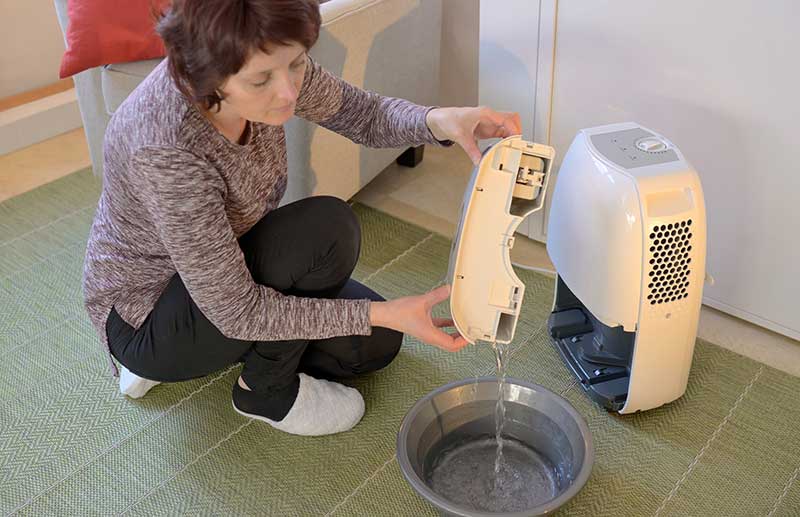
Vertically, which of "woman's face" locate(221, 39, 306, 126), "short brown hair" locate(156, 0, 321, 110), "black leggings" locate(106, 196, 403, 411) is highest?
"short brown hair" locate(156, 0, 321, 110)

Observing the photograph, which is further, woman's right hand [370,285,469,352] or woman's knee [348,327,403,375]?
woman's knee [348,327,403,375]

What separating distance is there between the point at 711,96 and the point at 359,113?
2.12 ft

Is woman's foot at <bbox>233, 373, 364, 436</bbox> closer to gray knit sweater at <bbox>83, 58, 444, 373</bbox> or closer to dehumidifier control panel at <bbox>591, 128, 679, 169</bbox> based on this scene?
gray knit sweater at <bbox>83, 58, 444, 373</bbox>

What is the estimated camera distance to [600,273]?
4.80ft

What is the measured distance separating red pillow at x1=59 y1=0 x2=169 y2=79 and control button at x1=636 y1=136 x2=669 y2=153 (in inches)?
41.9

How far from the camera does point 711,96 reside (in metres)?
1.58

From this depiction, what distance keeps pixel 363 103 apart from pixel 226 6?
19.8 inches

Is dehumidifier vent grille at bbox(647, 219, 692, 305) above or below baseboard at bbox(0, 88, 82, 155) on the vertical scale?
above

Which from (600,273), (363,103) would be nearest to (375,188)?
(363,103)

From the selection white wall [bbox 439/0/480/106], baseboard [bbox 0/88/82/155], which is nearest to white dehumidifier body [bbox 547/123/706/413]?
white wall [bbox 439/0/480/106]

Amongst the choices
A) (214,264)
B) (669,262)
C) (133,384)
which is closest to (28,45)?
(133,384)

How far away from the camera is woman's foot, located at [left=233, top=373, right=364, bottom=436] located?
154 cm

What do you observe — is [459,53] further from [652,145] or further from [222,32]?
[222,32]

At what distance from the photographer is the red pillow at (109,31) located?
1885 mm
